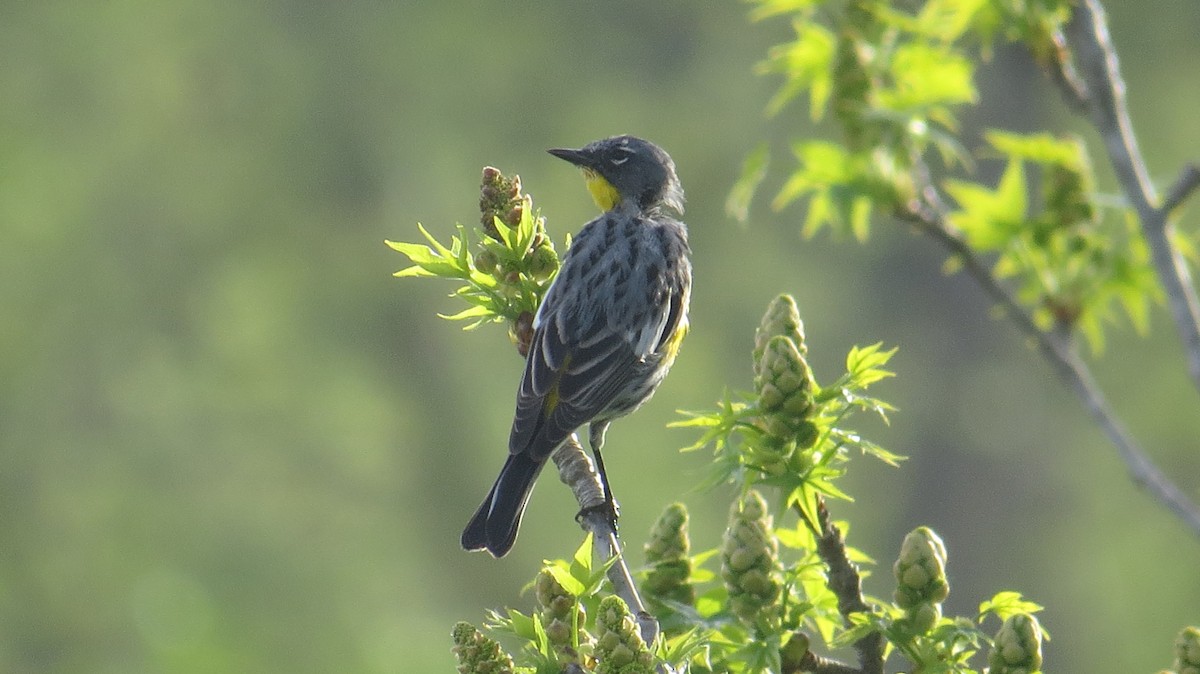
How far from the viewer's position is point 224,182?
16.6 meters

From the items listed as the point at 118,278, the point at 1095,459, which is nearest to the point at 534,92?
the point at 118,278

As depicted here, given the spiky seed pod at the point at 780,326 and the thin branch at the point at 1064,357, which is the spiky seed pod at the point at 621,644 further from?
the thin branch at the point at 1064,357

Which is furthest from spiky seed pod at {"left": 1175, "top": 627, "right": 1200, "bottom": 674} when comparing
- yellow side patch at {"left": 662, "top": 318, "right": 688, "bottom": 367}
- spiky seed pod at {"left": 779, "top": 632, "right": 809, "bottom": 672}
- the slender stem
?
yellow side patch at {"left": 662, "top": 318, "right": 688, "bottom": 367}

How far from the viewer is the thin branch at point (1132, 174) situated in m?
2.95

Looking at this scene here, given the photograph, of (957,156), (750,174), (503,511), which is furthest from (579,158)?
(503,511)

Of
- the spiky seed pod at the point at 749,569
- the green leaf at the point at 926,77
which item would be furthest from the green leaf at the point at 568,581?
the green leaf at the point at 926,77

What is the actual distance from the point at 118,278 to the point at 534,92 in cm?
494

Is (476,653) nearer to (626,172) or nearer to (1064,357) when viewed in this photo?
(1064,357)

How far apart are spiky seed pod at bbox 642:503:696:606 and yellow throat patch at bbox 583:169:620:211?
239 cm

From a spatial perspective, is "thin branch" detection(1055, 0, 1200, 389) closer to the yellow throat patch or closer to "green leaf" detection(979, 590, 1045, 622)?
"green leaf" detection(979, 590, 1045, 622)

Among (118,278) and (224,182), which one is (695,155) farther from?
(118,278)

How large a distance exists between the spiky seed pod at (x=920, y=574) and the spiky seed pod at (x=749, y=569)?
0.21m

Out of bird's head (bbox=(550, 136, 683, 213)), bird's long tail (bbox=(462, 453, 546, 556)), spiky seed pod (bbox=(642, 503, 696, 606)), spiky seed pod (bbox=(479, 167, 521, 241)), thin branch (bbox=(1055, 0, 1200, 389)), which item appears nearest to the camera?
spiky seed pod (bbox=(642, 503, 696, 606))

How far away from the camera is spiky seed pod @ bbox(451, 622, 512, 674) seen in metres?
2.24
